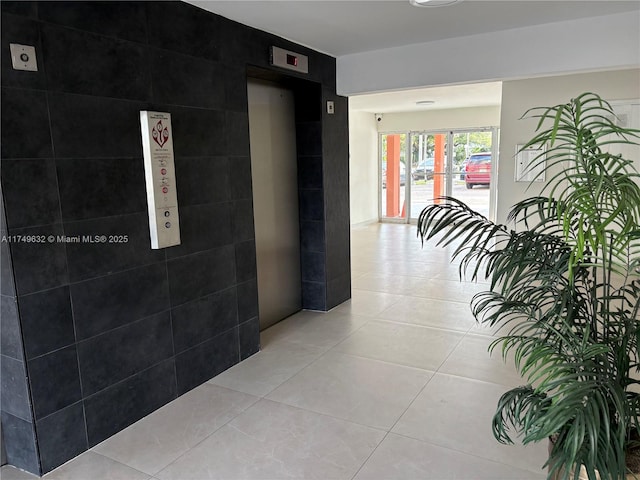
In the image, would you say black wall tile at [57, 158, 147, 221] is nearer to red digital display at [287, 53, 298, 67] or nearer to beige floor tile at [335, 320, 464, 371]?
red digital display at [287, 53, 298, 67]

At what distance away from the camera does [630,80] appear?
529 cm

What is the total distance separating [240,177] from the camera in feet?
11.0

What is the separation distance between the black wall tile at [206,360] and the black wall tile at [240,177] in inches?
39.3

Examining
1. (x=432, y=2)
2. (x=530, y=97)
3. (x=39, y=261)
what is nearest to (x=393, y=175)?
(x=530, y=97)

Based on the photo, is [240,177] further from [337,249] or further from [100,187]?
[337,249]

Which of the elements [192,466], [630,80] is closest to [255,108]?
[192,466]

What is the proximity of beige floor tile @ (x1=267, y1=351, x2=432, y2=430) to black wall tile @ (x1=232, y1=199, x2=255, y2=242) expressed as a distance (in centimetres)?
108

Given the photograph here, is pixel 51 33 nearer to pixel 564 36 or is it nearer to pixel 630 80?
pixel 564 36

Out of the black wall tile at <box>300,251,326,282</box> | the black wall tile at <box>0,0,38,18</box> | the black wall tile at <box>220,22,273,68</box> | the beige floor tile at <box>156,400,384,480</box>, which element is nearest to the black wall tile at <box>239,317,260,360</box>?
the beige floor tile at <box>156,400,384,480</box>

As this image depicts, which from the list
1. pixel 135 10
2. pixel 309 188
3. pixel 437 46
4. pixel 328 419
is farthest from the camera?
pixel 309 188

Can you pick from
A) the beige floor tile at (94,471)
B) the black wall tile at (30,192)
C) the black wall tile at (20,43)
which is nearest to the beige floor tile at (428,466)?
the beige floor tile at (94,471)

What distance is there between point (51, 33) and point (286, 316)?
9.97 feet

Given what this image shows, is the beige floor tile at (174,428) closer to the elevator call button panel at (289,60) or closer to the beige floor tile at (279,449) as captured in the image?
the beige floor tile at (279,449)

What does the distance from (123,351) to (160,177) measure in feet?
3.29
